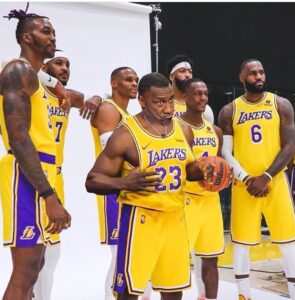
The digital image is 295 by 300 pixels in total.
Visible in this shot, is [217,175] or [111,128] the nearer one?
[217,175]

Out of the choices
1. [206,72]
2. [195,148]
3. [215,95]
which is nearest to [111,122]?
[195,148]

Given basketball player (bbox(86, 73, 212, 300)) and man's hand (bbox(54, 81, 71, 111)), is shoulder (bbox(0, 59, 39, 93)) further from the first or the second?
man's hand (bbox(54, 81, 71, 111))

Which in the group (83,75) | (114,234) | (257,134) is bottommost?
(114,234)

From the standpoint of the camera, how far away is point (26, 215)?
2332 millimetres

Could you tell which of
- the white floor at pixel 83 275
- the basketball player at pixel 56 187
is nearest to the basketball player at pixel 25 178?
the basketball player at pixel 56 187

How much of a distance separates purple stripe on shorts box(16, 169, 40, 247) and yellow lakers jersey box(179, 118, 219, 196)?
1.37 m

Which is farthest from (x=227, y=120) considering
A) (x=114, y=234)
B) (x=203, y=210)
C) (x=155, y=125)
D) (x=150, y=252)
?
(x=150, y=252)

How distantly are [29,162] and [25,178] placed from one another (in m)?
0.14

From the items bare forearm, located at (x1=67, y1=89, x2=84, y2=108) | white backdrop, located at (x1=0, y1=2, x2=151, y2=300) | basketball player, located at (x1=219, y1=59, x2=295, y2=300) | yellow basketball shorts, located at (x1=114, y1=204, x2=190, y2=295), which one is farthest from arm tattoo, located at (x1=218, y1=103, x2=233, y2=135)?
white backdrop, located at (x1=0, y1=2, x2=151, y2=300)

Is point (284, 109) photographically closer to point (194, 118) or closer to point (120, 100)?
point (194, 118)

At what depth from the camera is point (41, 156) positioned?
2.45 metres

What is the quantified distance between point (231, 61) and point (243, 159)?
18.0 feet

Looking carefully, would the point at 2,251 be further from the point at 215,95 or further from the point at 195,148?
the point at 215,95

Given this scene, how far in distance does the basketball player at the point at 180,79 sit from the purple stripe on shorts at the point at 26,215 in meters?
1.78
